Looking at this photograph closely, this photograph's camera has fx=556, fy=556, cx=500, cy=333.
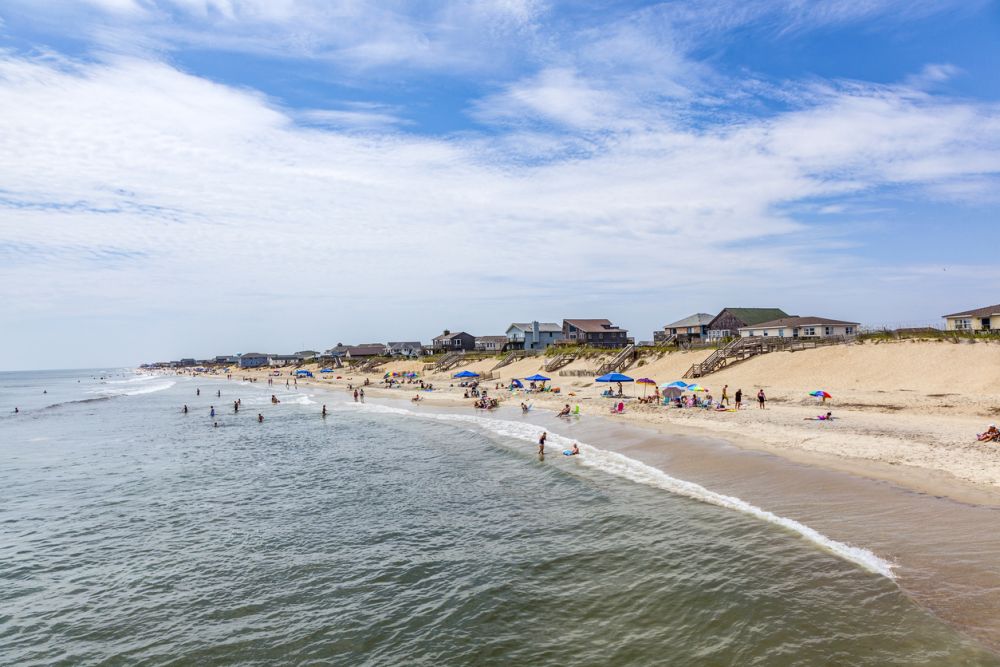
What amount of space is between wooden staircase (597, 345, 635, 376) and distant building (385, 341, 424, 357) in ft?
255

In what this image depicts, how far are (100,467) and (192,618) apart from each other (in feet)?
74.9

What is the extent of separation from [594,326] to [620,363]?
3328 centimetres

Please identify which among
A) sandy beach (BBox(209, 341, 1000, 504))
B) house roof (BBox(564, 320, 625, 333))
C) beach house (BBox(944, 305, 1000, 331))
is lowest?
sandy beach (BBox(209, 341, 1000, 504))

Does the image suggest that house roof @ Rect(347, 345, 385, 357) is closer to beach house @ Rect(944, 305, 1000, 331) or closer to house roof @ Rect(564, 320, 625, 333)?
house roof @ Rect(564, 320, 625, 333)

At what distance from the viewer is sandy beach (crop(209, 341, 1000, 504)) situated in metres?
19.0

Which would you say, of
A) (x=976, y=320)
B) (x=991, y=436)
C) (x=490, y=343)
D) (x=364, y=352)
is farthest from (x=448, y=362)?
(x=991, y=436)

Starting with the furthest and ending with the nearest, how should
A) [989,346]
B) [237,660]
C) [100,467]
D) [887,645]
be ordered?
1. [989,346]
2. [100,467]
3. [237,660]
4. [887,645]

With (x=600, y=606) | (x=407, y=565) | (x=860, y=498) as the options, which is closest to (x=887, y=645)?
(x=600, y=606)

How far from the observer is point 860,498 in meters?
16.4

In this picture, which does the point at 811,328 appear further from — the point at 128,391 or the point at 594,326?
the point at 128,391

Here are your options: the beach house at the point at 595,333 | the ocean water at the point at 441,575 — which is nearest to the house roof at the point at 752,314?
the beach house at the point at 595,333

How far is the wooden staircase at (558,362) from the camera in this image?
68438 millimetres

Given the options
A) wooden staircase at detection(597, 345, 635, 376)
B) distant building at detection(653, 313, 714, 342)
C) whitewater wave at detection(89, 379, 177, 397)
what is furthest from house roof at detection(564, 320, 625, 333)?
whitewater wave at detection(89, 379, 177, 397)

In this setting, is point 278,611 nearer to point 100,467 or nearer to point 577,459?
point 577,459
